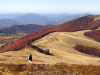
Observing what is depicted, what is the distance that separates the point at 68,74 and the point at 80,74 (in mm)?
1992

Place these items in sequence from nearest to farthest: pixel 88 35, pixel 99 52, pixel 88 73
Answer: pixel 88 73
pixel 99 52
pixel 88 35

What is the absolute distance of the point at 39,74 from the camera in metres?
13.7

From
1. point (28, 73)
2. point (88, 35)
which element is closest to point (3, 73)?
point (28, 73)

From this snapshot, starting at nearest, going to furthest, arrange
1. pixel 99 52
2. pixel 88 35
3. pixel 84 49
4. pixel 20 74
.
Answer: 1. pixel 20 74
2. pixel 99 52
3. pixel 84 49
4. pixel 88 35

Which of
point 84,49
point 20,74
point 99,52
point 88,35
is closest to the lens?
point 20,74

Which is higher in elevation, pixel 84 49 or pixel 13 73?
pixel 13 73

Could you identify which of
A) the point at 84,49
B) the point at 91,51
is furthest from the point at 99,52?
the point at 84,49

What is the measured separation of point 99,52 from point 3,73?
69755 millimetres

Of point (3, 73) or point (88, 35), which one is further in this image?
Result: point (88, 35)

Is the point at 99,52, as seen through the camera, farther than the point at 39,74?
Yes

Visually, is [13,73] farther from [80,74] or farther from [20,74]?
[80,74]

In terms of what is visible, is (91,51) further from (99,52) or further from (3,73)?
(3,73)

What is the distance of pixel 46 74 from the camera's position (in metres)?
13.9

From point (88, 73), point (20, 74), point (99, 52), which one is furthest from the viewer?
point (99, 52)
